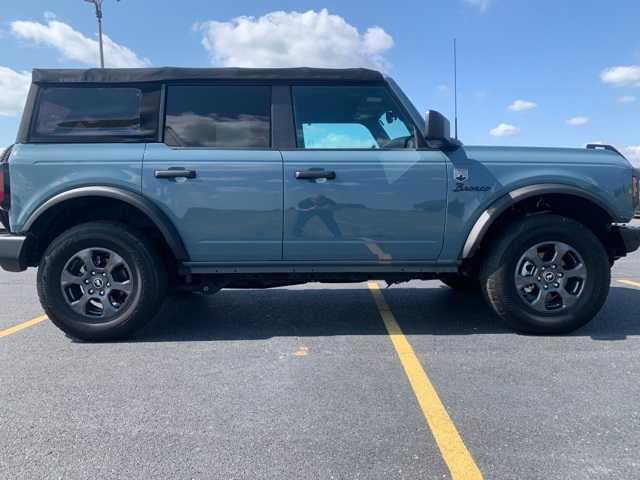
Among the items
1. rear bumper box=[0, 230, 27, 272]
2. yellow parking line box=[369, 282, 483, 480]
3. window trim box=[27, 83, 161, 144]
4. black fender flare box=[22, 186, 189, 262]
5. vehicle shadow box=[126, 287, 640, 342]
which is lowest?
Answer: yellow parking line box=[369, 282, 483, 480]

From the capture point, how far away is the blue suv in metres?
3.75

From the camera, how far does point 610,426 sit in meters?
2.49

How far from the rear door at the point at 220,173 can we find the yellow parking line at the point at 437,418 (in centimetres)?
122

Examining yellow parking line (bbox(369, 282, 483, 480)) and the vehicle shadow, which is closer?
yellow parking line (bbox(369, 282, 483, 480))

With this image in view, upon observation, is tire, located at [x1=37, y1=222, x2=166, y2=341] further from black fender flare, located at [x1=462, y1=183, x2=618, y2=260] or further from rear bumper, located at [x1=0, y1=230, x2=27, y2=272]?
black fender flare, located at [x1=462, y1=183, x2=618, y2=260]

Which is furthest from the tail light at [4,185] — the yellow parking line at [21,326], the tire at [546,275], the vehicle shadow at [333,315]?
the tire at [546,275]

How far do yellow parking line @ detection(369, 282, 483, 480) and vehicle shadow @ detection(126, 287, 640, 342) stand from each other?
51cm

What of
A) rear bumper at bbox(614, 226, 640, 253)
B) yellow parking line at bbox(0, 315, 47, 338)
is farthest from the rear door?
rear bumper at bbox(614, 226, 640, 253)

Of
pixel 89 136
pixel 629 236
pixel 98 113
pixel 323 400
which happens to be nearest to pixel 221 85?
pixel 98 113

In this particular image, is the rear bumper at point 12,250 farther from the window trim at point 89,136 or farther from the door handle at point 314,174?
the door handle at point 314,174

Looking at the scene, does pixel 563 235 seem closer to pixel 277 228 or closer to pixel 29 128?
pixel 277 228

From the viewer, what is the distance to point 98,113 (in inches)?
154

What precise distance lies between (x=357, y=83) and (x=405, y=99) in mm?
419

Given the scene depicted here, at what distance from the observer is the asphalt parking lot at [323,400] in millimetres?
2191
